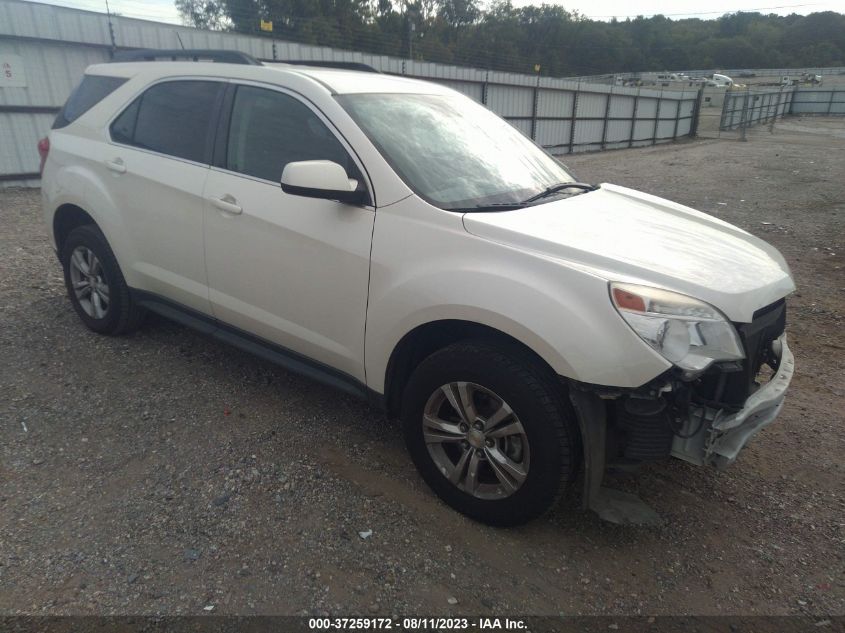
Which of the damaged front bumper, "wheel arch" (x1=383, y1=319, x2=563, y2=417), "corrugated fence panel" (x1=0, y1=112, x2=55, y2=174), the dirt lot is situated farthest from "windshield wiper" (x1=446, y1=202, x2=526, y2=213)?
"corrugated fence panel" (x1=0, y1=112, x2=55, y2=174)

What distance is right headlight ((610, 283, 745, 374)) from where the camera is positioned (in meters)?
2.16

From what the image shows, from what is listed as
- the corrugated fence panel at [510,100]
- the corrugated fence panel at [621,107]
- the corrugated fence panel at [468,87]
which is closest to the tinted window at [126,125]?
the corrugated fence panel at [468,87]

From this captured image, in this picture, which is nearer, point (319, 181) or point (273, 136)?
point (319, 181)

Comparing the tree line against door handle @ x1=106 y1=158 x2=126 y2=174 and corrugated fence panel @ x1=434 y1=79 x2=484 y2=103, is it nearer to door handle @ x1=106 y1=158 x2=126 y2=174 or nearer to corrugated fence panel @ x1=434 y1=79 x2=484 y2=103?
corrugated fence panel @ x1=434 y1=79 x2=484 y2=103

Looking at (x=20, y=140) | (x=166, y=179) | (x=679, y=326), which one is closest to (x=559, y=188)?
(x=679, y=326)

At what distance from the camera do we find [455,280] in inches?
97.2

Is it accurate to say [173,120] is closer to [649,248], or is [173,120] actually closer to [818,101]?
[649,248]

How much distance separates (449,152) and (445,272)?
2.84 feet

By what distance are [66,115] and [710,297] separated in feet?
14.4

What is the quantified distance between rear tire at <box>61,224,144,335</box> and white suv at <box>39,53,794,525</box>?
9 centimetres

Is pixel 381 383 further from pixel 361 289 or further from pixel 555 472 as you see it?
pixel 555 472

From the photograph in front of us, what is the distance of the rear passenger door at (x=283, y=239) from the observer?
2.83 meters

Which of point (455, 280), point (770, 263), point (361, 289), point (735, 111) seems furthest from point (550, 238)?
point (735, 111)

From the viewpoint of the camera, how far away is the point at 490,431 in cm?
252
